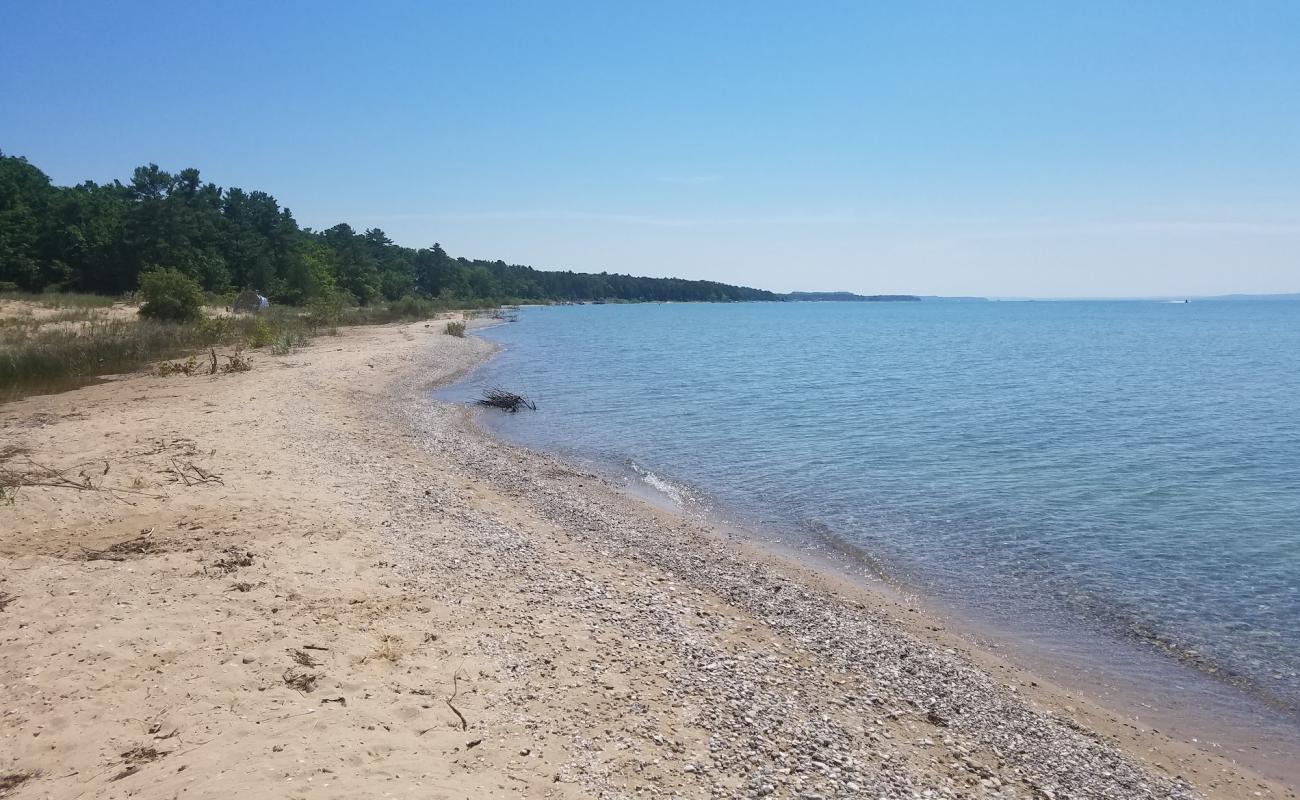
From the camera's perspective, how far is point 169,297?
Answer: 101 ft

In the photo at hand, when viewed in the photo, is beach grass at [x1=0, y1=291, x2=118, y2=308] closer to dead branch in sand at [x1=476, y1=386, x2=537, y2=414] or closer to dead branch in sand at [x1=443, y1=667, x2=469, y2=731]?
dead branch in sand at [x1=476, y1=386, x2=537, y2=414]

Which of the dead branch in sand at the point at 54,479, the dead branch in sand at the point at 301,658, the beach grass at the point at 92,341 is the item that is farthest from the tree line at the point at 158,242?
the dead branch in sand at the point at 301,658

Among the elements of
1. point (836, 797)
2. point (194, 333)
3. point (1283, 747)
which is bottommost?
point (1283, 747)

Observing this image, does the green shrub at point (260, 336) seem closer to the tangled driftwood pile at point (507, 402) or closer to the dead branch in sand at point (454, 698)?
the tangled driftwood pile at point (507, 402)

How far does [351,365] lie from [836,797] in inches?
1170

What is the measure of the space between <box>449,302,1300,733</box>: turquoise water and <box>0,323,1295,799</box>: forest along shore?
231 cm

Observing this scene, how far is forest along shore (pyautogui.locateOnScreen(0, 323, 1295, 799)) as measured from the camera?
5141 millimetres

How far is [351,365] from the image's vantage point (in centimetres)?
3092

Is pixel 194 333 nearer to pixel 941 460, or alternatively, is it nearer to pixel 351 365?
pixel 351 365

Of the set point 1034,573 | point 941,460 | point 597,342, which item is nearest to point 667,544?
point 1034,573

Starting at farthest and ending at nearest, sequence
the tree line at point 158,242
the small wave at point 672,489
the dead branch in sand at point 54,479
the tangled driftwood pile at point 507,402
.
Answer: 1. the tree line at point 158,242
2. the tangled driftwood pile at point 507,402
3. the small wave at point 672,489
4. the dead branch in sand at point 54,479

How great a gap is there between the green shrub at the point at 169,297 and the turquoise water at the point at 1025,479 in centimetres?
1274

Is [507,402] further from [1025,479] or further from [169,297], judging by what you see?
[169,297]

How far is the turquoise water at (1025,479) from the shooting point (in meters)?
9.82
